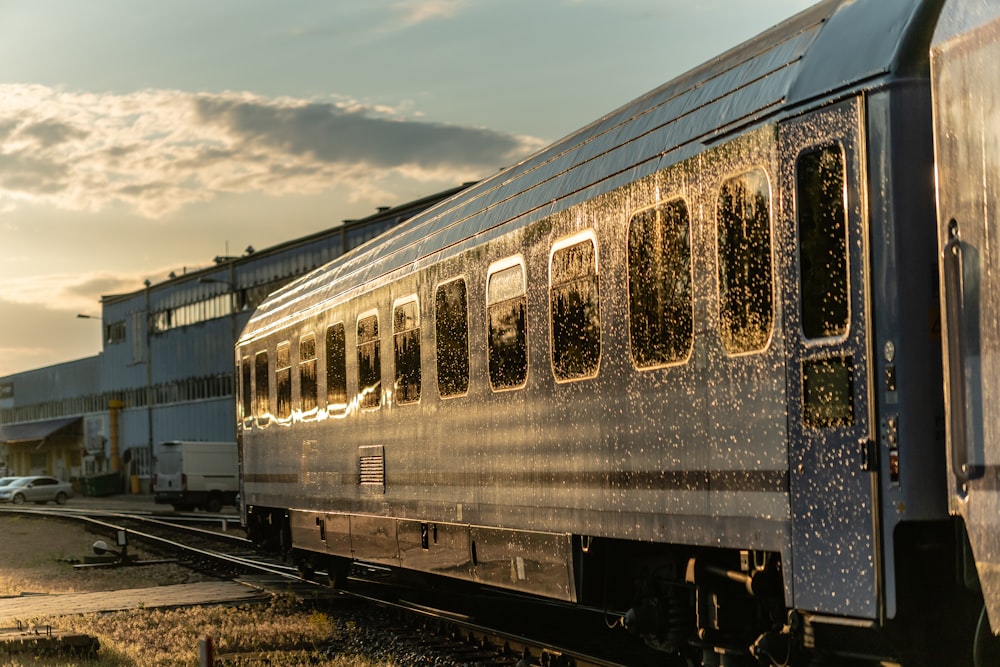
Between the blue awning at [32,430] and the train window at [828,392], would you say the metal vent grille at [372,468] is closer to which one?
the train window at [828,392]

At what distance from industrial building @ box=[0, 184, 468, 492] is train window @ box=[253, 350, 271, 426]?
3568 centimetres

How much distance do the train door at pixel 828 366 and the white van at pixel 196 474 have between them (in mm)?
39514

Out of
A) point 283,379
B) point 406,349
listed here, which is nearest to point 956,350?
point 406,349

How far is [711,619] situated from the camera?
862 centimetres

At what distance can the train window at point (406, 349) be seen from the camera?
1330cm

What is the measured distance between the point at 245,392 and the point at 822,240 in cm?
1491

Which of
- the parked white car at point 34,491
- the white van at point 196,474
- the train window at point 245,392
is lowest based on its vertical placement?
the parked white car at point 34,491

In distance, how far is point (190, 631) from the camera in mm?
14914

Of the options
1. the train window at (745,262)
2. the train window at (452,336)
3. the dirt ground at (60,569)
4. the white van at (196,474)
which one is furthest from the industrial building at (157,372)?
the train window at (745,262)

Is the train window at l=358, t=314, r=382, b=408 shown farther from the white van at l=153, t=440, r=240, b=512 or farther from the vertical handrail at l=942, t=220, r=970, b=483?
the white van at l=153, t=440, r=240, b=512

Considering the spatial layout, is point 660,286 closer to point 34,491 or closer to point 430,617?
point 430,617

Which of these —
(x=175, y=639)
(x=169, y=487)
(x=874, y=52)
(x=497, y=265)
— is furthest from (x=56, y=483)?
(x=874, y=52)

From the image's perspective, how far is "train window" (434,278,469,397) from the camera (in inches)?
475

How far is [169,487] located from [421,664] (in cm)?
3568
